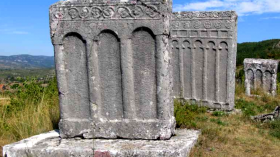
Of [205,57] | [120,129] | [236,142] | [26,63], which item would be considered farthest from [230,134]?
[26,63]

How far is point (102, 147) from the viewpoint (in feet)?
11.7

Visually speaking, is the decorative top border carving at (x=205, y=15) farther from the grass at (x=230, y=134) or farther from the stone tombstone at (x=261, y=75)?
the stone tombstone at (x=261, y=75)

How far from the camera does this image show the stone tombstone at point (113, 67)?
141 inches

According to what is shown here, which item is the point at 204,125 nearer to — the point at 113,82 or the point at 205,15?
the point at 113,82

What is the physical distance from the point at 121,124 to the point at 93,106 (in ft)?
1.48

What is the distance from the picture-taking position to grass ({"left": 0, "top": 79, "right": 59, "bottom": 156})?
4852mm

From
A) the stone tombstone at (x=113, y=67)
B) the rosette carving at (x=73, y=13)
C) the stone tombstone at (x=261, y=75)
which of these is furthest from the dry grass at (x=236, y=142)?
the stone tombstone at (x=261, y=75)

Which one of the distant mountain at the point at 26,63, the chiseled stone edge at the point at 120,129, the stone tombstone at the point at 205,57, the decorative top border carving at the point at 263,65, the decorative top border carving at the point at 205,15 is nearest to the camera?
the chiseled stone edge at the point at 120,129

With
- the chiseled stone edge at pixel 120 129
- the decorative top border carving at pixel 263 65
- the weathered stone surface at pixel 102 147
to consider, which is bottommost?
the weathered stone surface at pixel 102 147

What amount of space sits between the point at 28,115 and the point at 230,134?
3669 millimetres

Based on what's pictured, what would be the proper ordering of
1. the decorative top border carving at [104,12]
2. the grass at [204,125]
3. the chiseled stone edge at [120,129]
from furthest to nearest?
1. the grass at [204,125]
2. the chiseled stone edge at [120,129]
3. the decorative top border carving at [104,12]

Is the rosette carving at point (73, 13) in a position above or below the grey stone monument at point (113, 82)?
above

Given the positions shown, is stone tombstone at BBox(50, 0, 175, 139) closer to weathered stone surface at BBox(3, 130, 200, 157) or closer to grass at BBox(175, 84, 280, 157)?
weathered stone surface at BBox(3, 130, 200, 157)

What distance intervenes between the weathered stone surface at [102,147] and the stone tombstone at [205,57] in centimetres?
285
